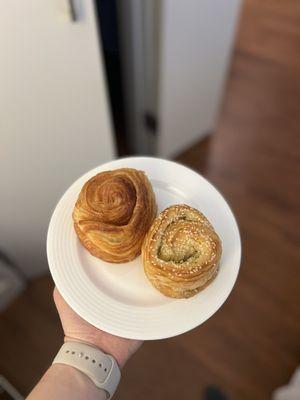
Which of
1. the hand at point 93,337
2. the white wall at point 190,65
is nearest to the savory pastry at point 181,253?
the hand at point 93,337

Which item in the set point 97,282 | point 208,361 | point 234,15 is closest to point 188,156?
point 234,15

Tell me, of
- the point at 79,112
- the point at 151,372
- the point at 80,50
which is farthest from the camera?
the point at 151,372

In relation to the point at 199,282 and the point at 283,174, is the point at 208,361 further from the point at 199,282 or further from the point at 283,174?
the point at 283,174

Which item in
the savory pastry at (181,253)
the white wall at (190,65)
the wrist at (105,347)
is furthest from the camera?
the white wall at (190,65)

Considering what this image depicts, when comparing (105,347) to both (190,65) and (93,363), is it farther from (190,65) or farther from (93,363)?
(190,65)

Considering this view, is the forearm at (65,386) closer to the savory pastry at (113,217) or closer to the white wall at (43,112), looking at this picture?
the savory pastry at (113,217)
